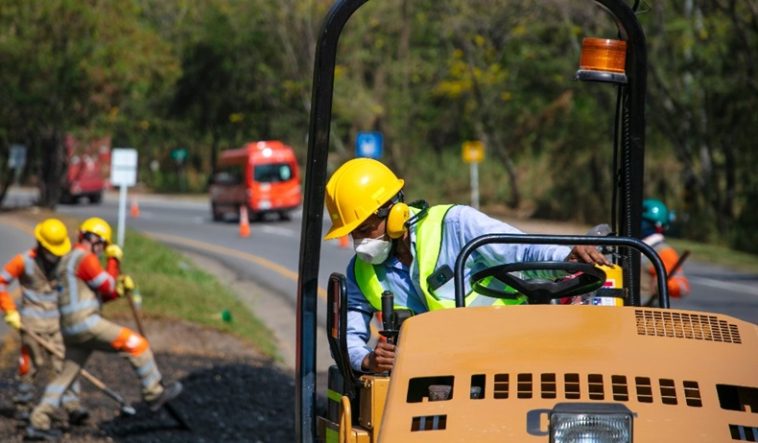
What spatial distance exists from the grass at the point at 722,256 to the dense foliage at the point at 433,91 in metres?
1.63

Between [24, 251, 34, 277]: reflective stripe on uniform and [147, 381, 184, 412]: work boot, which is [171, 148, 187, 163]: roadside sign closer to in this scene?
[24, 251, 34, 277]: reflective stripe on uniform

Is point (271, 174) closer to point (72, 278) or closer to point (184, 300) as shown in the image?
point (184, 300)

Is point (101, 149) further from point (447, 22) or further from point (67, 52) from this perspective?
point (447, 22)

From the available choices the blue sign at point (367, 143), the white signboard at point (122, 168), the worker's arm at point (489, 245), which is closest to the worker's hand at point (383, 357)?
the worker's arm at point (489, 245)

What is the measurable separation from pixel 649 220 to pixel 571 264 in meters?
5.04

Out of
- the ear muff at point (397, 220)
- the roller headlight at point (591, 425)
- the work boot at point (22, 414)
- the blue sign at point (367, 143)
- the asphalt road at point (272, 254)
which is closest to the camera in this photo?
the roller headlight at point (591, 425)

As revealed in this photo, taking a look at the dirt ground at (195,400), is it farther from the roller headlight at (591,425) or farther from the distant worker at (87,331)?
the roller headlight at (591,425)

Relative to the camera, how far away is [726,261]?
2694 cm

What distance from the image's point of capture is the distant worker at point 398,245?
5281 millimetres

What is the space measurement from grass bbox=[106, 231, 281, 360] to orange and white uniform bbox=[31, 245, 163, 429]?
4.34 metres

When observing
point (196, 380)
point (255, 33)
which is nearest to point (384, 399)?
point (196, 380)

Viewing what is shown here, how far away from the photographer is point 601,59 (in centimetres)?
560

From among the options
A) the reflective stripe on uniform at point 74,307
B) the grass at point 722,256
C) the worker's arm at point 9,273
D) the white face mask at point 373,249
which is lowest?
the grass at point 722,256

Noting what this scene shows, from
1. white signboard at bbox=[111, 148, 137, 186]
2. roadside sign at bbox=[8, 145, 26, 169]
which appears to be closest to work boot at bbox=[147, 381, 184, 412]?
white signboard at bbox=[111, 148, 137, 186]
